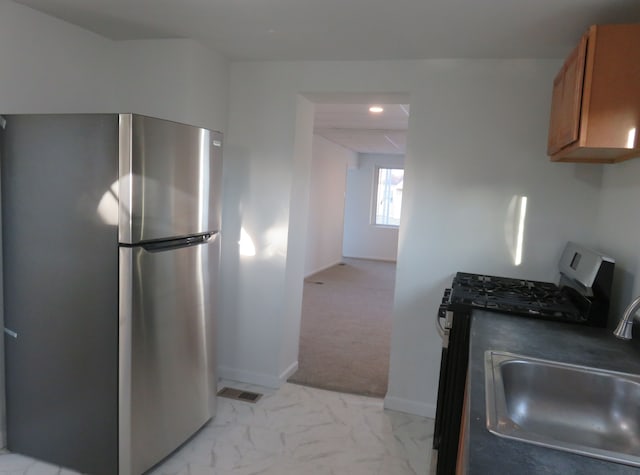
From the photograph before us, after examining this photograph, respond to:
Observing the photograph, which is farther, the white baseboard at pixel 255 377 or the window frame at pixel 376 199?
the window frame at pixel 376 199

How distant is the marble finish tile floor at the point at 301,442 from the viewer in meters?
2.39

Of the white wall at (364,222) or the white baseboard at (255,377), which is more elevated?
the white wall at (364,222)

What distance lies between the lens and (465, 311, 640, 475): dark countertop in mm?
945

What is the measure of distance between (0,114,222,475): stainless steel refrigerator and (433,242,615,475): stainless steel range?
1.33 meters

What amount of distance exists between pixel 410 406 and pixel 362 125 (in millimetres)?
3811

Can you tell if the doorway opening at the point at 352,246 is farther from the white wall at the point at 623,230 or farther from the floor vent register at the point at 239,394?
the white wall at the point at 623,230

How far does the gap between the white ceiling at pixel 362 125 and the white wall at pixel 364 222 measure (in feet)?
4.32

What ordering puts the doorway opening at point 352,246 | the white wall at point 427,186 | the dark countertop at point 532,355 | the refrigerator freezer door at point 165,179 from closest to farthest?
the dark countertop at point 532,355
the refrigerator freezer door at point 165,179
the white wall at point 427,186
the doorway opening at point 352,246

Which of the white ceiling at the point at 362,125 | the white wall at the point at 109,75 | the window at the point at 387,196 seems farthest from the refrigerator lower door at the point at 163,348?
the window at the point at 387,196

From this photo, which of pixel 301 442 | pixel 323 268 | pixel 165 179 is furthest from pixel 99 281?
pixel 323 268

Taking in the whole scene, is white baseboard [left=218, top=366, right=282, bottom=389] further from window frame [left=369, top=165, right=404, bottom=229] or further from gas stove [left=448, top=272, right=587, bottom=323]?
window frame [left=369, top=165, right=404, bottom=229]

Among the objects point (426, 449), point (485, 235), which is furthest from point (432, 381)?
point (485, 235)

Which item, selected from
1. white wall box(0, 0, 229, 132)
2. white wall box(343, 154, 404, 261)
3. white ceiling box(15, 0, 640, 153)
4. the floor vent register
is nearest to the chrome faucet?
white ceiling box(15, 0, 640, 153)

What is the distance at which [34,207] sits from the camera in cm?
220
